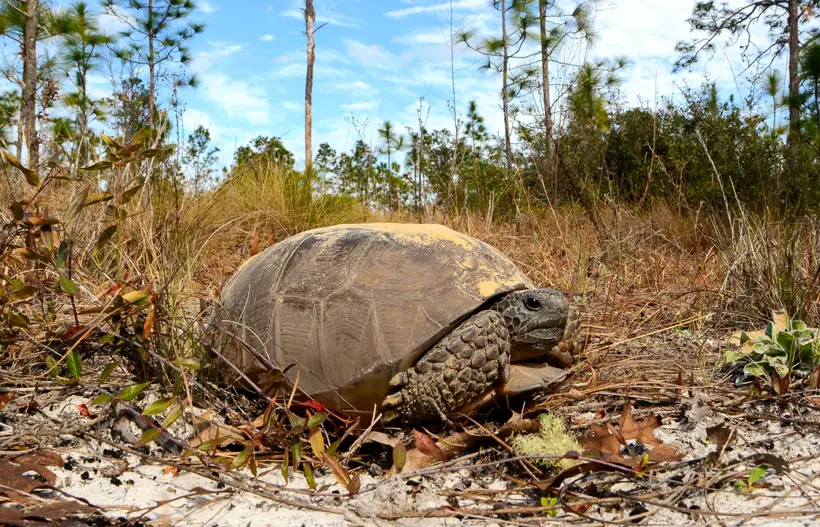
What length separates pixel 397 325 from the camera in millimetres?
2256

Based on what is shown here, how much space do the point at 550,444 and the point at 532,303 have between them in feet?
2.01

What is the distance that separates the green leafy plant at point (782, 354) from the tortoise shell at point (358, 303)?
109 centimetres

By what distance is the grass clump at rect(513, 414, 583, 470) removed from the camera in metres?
2.01

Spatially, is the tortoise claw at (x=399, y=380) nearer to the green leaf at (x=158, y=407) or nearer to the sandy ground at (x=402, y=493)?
the sandy ground at (x=402, y=493)

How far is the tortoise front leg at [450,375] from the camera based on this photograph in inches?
87.7

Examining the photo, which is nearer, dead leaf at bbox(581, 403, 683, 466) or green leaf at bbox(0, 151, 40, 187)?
dead leaf at bbox(581, 403, 683, 466)

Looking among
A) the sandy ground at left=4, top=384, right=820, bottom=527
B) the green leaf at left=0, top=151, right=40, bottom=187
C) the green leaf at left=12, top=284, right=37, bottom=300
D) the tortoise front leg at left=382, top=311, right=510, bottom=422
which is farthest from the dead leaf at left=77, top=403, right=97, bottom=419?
the tortoise front leg at left=382, top=311, right=510, bottom=422

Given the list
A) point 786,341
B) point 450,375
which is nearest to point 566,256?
point 786,341

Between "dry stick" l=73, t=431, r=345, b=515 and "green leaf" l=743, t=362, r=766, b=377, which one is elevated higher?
"green leaf" l=743, t=362, r=766, b=377

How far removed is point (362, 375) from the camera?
2.22 m

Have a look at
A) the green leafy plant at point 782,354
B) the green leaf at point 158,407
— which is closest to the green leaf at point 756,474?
the green leafy plant at point 782,354

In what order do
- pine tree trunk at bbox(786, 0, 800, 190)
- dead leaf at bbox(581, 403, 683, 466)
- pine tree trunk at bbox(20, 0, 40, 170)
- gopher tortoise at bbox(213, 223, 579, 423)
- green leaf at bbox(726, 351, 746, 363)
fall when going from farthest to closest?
1. pine tree trunk at bbox(786, 0, 800, 190)
2. pine tree trunk at bbox(20, 0, 40, 170)
3. green leaf at bbox(726, 351, 746, 363)
4. gopher tortoise at bbox(213, 223, 579, 423)
5. dead leaf at bbox(581, 403, 683, 466)

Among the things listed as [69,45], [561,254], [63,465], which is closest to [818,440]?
[63,465]

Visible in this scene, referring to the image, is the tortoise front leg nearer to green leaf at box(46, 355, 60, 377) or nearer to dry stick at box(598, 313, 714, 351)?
dry stick at box(598, 313, 714, 351)
